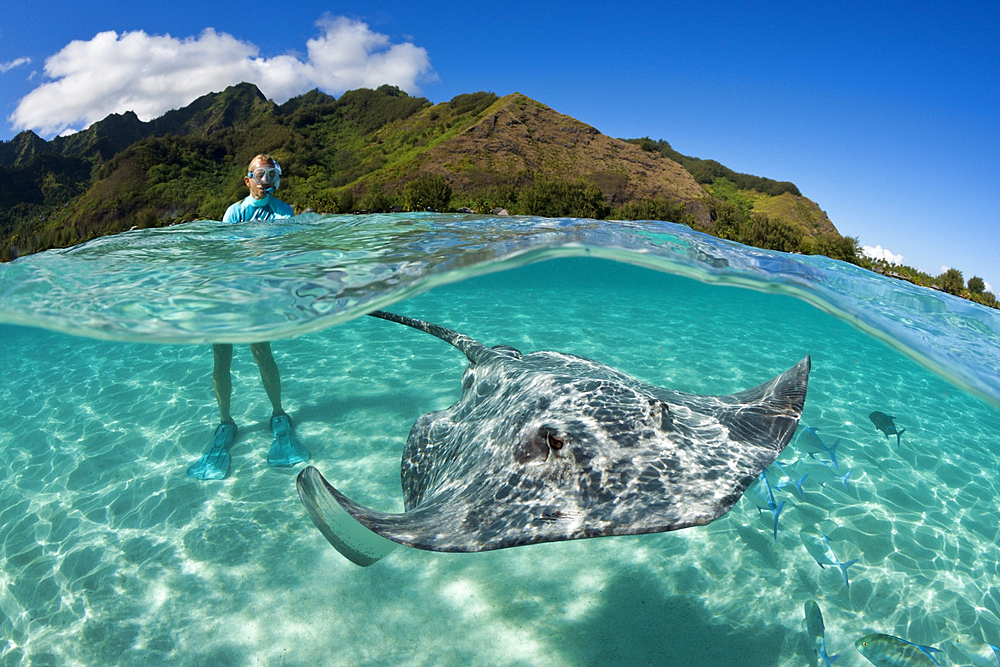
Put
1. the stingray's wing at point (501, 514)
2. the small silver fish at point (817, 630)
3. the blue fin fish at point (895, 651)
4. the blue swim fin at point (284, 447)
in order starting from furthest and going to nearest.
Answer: the blue swim fin at point (284, 447), the small silver fish at point (817, 630), the blue fin fish at point (895, 651), the stingray's wing at point (501, 514)

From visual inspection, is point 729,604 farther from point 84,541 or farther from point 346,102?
point 346,102

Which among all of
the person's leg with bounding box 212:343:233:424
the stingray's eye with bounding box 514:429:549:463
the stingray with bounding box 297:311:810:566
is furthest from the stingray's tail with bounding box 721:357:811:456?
the person's leg with bounding box 212:343:233:424

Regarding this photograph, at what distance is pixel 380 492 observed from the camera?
612cm

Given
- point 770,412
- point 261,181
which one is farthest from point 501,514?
point 261,181

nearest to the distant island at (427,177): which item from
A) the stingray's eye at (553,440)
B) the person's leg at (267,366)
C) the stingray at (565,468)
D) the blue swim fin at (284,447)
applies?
the blue swim fin at (284,447)

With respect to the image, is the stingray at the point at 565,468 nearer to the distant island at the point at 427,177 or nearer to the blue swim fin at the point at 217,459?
the blue swim fin at the point at 217,459

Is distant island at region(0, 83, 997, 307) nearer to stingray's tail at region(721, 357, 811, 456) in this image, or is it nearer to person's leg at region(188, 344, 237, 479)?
person's leg at region(188, 344, 237, 479)

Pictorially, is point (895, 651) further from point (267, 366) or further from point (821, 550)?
point (267, 366)

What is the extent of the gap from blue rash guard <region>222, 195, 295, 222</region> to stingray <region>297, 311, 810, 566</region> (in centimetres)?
427

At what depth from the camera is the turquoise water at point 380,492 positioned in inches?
168

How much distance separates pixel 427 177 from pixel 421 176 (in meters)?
2.04

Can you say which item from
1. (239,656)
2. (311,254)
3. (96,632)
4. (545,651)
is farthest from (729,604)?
(311,254)

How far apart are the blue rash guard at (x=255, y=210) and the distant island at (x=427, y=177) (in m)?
18.5

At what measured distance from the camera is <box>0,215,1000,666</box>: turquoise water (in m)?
4.27
